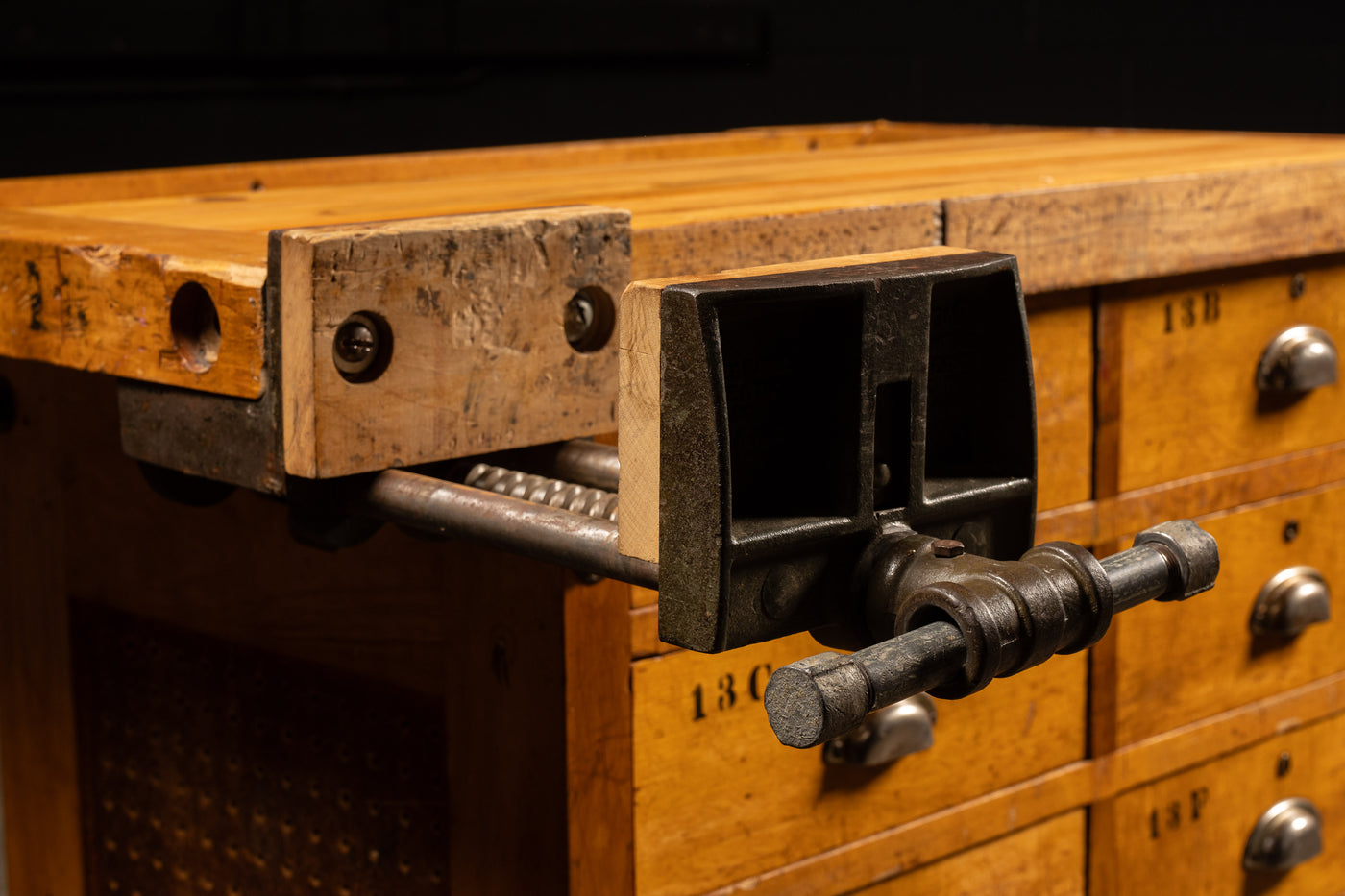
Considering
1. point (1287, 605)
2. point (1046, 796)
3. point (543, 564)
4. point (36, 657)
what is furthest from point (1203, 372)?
point (36, 657)

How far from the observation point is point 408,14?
10.1 ft

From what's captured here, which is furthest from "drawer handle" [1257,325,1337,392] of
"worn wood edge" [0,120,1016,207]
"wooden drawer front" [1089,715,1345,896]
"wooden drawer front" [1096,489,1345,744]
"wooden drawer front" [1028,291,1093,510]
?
"worn wood edge" [0,120,1016,207]

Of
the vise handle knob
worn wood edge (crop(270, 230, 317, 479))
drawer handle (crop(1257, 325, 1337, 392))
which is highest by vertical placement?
worn wood edge (crop(270, 230, 317, 479))

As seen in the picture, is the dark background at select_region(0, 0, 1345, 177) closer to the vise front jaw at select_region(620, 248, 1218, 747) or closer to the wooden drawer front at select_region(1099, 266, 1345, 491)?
the wooden drawer front at select_region(1099, 266, 1345, 491)

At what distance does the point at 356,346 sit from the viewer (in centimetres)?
83

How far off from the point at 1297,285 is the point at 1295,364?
3.2 inches

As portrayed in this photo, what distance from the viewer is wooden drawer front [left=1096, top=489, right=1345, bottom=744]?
1.45 meters

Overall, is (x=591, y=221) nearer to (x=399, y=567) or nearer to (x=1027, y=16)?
(x=399, y=567)

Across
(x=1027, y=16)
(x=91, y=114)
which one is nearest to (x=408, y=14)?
(x=91, y=114)

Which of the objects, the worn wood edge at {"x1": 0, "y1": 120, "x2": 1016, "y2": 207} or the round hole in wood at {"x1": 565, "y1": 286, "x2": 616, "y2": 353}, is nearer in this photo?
the round hole in wood at {"x1": 565, "y1": 286, "x2": 616, "y2": 353}

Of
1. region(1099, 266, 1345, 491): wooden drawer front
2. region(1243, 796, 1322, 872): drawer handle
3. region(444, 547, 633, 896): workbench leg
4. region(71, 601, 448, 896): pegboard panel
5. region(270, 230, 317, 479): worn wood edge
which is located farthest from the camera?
region(1243, 796, 1322, 872): drawer handle

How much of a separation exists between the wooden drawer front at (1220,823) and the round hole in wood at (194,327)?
95 cm

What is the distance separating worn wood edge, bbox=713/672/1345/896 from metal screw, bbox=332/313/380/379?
1.73 feet

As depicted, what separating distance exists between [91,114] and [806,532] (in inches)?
97.8
